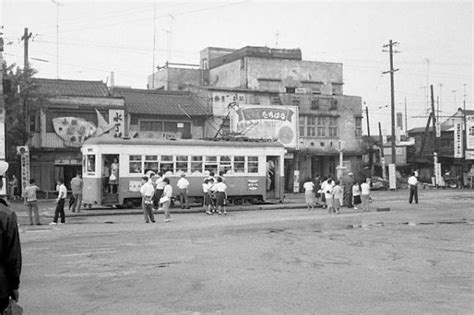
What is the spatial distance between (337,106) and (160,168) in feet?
78.8

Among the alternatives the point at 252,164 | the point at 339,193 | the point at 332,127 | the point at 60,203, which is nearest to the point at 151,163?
the point at 252,164

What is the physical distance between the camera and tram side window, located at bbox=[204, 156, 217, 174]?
1147 inches

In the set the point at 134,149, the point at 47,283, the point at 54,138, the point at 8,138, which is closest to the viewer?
the point at 47,283

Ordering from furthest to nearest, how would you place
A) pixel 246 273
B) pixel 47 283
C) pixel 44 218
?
pixel 44 218 < pixel 246 273 < pixel 47 283

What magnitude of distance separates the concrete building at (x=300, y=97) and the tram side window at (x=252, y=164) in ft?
40.4

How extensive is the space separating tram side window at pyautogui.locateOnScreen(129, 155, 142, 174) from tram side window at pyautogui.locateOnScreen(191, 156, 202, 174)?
264 cm

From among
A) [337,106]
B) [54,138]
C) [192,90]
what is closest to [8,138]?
[54,138]

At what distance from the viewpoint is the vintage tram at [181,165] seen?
88.4 ft

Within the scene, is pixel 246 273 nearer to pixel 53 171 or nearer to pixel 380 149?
pixel 53 171

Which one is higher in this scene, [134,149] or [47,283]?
[134,149]

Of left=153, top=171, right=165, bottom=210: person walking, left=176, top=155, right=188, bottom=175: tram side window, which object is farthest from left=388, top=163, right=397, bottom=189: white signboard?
left=153, top=171, right=165, bottom=210: person walking

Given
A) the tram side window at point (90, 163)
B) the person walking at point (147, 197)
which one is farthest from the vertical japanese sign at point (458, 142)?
the person walking at point (147, 197)

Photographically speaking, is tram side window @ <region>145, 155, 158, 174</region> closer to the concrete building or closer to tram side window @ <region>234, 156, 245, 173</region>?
tram side window @ <region>234, 156, 245, 173</region>

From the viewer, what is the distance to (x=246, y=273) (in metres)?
10.3
